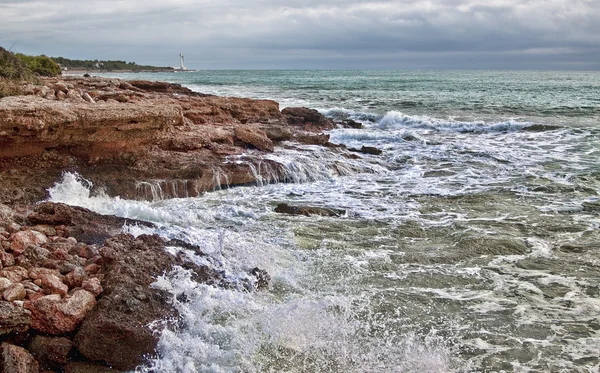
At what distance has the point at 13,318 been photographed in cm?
444

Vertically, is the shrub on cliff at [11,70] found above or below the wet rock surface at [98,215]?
above

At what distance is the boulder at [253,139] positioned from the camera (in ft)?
41.9

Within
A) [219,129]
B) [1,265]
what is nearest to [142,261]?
[1,265]

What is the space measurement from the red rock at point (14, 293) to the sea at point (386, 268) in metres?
1.25

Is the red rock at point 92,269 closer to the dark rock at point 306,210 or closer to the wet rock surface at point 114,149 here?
the wet rock surface at point 114,149

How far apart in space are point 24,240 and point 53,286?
3.58 ft

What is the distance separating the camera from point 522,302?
5867mm

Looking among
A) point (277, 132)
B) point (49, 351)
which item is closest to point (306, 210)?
point (49, 351)

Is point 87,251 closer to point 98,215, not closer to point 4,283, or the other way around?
point 4,283

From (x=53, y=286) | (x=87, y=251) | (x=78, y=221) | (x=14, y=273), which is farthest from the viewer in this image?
(x=78, y=221)

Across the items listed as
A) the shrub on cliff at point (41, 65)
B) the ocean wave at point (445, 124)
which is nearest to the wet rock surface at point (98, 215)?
the ocean wave at point (445, 124)

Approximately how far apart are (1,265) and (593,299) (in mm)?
6316

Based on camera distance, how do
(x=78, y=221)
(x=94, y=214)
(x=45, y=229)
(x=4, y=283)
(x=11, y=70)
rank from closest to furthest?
(x=4, y=283) → (x=45, y=229) → (x=78, y=221) → (x=94, y=214) → (x=11, y=70)

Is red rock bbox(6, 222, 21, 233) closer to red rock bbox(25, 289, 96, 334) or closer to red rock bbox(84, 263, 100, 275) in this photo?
red rock bbox(84, 263, 100, 275)
